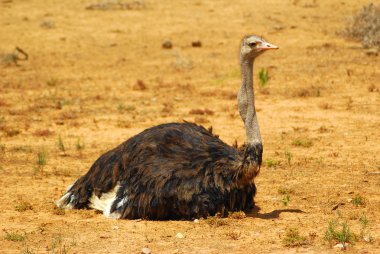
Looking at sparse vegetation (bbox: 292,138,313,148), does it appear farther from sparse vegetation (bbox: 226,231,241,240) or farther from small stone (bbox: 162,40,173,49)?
small stone (bbox: 162,40,173,49)

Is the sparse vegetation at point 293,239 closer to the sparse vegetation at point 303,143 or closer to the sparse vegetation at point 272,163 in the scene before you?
the sparse vegetation at point 272,163

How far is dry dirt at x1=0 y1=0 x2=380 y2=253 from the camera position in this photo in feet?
21.8

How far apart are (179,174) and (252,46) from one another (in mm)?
1225

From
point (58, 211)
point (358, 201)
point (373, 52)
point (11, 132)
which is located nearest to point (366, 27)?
point (373, 52)

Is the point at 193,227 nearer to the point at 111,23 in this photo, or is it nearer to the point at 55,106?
the point at 55,106

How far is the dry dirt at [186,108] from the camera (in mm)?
6648

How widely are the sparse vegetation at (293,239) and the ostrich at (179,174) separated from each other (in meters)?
0.66

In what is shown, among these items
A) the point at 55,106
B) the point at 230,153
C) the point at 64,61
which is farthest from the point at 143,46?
the point at 230,153

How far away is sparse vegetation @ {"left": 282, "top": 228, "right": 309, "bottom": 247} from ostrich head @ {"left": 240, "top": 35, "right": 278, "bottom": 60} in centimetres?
148

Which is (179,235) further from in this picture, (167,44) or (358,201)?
(167,44)

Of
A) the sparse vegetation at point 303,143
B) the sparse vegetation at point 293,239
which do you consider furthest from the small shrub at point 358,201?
the sparse vegetation at point 303,143

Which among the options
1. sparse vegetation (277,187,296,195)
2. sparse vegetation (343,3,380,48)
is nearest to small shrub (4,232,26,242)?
sparse vegetation (277,187,296,195)

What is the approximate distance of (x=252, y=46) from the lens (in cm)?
677

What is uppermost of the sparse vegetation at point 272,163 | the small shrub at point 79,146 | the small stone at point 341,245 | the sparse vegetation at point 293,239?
the small stone at point 341,245
